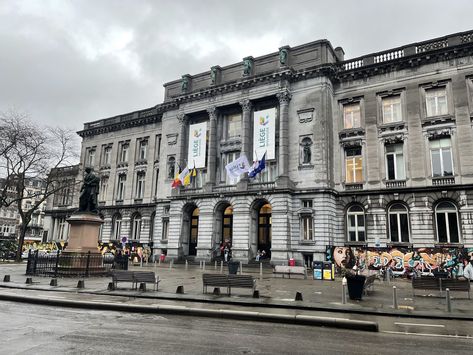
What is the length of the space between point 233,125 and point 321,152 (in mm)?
11420

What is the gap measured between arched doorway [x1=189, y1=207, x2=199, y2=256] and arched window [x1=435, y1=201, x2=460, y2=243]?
922 inches

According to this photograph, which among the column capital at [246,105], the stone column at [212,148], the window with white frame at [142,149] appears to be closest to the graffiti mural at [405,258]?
the stone column at [212,148]

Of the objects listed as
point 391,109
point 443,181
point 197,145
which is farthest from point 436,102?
point 197,145

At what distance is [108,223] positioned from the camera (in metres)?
48.0

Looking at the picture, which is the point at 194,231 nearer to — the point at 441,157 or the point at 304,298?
the point at 441,157

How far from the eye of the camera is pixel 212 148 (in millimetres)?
38344

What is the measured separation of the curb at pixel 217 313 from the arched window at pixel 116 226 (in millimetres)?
34692

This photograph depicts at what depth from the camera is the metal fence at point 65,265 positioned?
20.2 metres

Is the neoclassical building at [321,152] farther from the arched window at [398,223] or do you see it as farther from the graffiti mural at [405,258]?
the graffiti mural at [405,258]

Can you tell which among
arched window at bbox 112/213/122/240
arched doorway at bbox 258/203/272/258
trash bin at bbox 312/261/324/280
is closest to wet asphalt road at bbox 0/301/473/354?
trash bin at bbox 312/261/324/280

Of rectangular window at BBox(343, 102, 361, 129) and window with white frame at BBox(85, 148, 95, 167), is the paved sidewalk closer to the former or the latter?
rectangular window at BBox(343, 102, 361, 129)

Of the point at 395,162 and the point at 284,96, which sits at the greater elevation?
the point at 284,96

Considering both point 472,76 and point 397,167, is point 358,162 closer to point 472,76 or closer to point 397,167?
point 397,167

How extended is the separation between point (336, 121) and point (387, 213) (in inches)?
398
